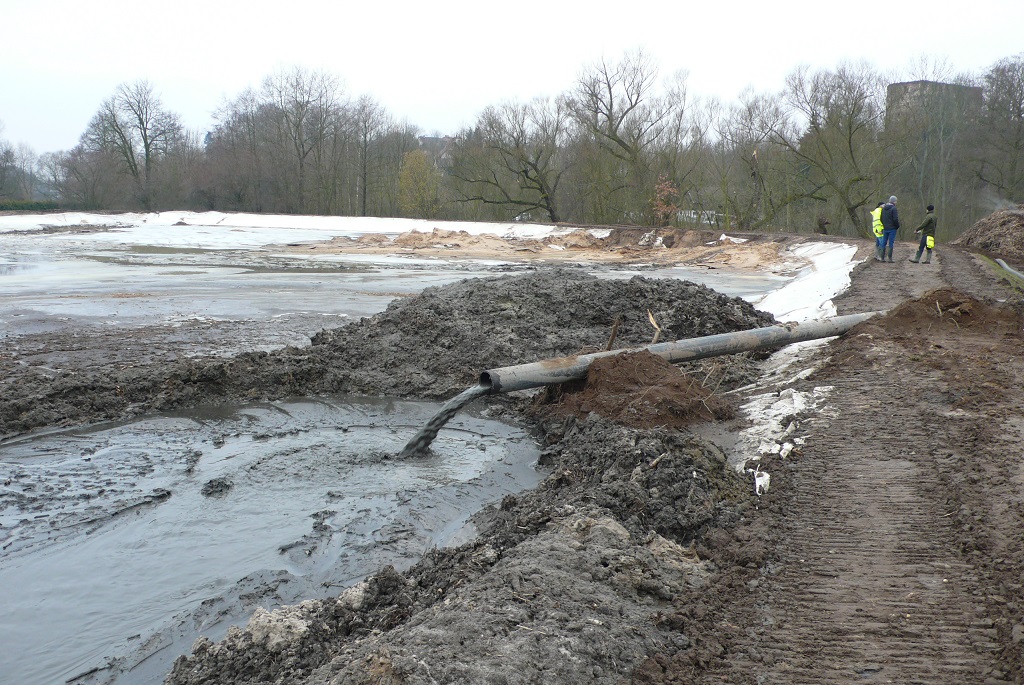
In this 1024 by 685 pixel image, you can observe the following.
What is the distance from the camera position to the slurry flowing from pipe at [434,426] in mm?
7457

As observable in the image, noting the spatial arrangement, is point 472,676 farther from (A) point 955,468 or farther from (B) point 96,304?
(B) point 96,304

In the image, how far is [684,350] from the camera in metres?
8.61

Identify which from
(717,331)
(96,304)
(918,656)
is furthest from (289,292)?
(918,656)

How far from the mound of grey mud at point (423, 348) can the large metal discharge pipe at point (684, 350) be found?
156 centimetres

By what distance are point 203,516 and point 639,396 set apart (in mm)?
3978

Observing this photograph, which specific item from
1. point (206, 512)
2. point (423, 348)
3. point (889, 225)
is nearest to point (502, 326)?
point (423, 348)

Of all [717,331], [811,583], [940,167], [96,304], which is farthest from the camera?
[940,167]

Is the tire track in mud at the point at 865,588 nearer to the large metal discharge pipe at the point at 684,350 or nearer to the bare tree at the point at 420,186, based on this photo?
the large metal discharge pipe at the point at 684,350

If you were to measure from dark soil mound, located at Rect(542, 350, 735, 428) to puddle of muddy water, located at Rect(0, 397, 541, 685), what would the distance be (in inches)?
29.3

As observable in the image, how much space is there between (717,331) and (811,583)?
277 inches

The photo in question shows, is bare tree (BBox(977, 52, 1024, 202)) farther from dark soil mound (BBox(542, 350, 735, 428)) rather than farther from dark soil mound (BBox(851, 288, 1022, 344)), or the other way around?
dark soil mound (BBox(542, 350, 735, 428))

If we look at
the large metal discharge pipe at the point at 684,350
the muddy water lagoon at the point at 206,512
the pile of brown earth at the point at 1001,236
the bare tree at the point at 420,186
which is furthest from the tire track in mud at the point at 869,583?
the bare tree at the point at 420,186

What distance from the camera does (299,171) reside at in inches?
2324

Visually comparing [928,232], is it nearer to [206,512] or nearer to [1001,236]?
[1001,236]
